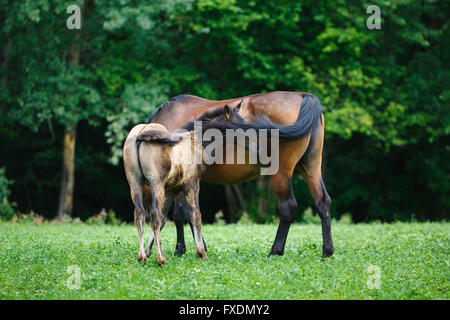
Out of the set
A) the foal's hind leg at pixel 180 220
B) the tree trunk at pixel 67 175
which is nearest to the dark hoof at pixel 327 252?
the foal's hind leg at pixel 180 220

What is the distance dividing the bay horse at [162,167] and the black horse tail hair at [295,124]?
0.08 metres

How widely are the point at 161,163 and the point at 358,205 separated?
18908mm

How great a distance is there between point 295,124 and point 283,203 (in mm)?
1264

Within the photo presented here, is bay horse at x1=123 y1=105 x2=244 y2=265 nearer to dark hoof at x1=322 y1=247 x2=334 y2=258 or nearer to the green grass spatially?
the green grass

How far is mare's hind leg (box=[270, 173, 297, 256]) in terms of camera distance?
8539mm

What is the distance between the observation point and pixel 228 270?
7.32m

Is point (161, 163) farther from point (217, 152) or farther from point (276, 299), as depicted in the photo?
point (276, 299)

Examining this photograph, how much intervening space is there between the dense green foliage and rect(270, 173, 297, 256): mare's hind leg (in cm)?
947

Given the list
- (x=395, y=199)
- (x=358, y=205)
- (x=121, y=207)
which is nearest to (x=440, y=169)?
(x=395, y=199)

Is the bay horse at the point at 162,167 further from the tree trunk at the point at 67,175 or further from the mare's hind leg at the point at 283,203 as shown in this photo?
the tree trunk at the point at 67,175

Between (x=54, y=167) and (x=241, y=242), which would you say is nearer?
(x=241, y=242)

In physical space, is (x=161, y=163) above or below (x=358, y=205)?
above

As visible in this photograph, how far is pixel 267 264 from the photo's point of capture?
25.5 feet
